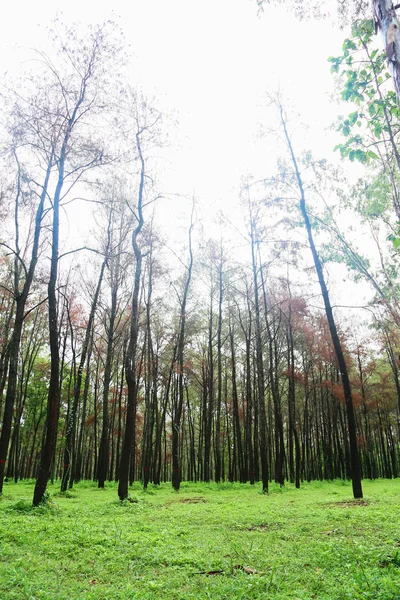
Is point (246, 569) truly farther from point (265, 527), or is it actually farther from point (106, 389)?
point (106, 389)

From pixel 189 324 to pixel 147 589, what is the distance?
19.9m

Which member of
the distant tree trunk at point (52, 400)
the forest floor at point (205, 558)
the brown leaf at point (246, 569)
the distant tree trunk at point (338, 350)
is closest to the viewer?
the forest floor at point (205, 558)

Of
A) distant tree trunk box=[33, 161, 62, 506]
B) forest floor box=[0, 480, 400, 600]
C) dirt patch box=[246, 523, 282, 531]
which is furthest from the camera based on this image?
distant tree trunk box=[33, 161, 62, 506]

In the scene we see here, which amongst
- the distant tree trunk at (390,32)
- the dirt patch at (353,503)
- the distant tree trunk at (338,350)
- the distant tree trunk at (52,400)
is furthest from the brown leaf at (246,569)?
the distant tree trunk at (338,350)

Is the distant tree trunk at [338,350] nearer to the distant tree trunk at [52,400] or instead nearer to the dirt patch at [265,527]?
the dirt patch at [265,527]

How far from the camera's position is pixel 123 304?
2336 cm

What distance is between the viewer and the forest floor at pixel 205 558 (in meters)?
3.69

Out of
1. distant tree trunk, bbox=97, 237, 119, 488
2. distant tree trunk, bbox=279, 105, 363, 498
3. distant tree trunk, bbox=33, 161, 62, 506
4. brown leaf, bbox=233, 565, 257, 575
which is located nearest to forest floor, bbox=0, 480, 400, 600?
brown leaf, bbox=233, 565, 257, 575

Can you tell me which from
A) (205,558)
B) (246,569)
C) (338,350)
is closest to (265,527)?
(205,558)

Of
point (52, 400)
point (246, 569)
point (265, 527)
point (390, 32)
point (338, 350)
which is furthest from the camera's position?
point (338, 350)

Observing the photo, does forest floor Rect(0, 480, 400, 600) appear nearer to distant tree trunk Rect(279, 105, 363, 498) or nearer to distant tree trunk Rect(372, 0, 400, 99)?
distant tree trunk Rect(279, 105, 363, 498)

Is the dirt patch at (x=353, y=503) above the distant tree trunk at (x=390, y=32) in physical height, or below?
below

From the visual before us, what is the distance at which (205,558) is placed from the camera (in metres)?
4.85

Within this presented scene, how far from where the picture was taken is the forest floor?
3691 millimetres
